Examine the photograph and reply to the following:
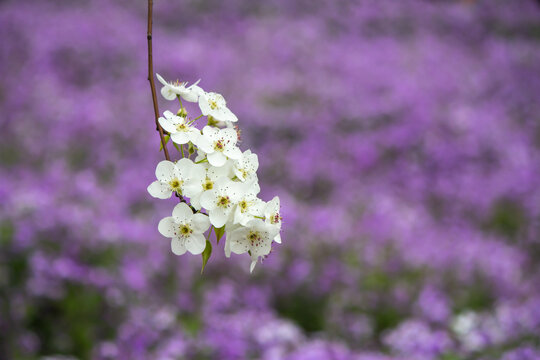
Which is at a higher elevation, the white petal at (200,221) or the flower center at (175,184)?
the flower center at (175,184)

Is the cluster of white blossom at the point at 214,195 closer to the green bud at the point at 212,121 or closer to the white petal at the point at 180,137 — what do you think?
the white petal at the point at 180,137

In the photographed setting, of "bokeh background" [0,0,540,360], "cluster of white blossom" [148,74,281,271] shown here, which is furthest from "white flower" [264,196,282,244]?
"bokeh background" [0,0,540,360]

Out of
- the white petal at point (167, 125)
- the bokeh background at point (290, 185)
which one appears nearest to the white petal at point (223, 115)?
the white petal at point (167, 125)

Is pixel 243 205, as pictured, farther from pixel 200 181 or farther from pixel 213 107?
pixel 213 107

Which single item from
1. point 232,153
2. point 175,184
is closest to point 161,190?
point 175,184

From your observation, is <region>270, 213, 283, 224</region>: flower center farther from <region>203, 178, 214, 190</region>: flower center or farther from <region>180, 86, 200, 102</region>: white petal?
<region>180, 86, 200, 102</region>: white petal
